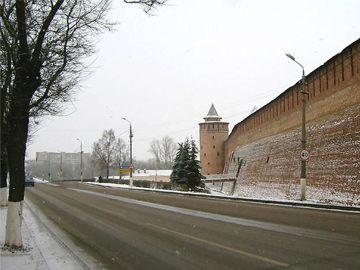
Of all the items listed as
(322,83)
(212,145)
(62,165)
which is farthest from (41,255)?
(62,165)

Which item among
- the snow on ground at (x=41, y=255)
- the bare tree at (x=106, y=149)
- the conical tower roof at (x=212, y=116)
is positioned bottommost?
the snow on ground at (x=41, y=255)

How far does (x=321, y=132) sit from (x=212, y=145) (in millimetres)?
49101

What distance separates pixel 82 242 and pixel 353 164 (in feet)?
46.4

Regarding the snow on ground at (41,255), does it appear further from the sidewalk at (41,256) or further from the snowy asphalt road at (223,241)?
the snowy asphalt road at (223,241)

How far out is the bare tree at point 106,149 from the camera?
84562 millimetres

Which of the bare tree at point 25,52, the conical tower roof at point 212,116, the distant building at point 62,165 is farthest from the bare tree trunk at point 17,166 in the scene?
the distant building at point 62,165

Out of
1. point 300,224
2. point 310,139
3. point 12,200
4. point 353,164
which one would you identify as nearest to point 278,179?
point 310,139

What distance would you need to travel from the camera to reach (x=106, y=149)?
84625 millimetres

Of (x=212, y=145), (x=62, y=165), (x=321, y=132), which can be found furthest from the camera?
(x=62, y=165)

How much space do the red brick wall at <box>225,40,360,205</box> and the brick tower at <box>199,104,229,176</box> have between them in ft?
112

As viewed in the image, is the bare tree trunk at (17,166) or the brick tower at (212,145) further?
the brick tower at (212,145)

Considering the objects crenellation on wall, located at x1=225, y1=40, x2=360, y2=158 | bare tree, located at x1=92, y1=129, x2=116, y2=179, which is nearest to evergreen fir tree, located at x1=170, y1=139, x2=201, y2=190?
crenellation on wall, located at x1=225, y1=40, x2=360, y2=158

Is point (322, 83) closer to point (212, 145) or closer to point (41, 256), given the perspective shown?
point (41, 256)

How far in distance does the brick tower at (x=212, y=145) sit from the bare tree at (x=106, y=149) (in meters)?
18.9
